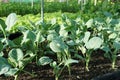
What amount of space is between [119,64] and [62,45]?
2.95 feet

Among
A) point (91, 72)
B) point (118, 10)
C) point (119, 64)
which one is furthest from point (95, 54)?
point (118, 10)

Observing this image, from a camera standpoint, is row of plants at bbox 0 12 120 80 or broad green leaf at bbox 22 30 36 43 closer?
row of plants at bbox 0 12 120 80

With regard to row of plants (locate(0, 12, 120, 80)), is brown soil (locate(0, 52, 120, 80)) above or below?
below

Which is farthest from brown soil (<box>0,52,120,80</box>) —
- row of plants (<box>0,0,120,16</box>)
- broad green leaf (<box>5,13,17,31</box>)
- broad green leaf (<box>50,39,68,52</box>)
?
row of plants (<box>0,0,120,16</box>)

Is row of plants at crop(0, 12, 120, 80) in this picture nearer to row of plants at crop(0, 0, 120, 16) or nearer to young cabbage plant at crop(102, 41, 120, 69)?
young cabbage plant at crop(102, 41, 120, 69)

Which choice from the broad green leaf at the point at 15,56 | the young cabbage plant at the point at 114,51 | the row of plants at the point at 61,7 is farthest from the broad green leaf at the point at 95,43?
the row of plants at the point at 61,7

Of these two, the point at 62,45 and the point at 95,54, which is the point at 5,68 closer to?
the point at 62,45

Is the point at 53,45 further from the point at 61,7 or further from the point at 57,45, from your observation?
the point at 61,7

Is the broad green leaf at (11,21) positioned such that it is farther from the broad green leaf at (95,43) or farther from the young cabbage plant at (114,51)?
the young cabbage plant at (114,51)

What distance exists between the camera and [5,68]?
2.41 m

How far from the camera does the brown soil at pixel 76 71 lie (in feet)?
9.89

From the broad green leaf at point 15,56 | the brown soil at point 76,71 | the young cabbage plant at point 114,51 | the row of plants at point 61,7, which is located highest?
the broad green leaf at point 15,56

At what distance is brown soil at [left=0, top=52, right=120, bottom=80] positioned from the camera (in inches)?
119

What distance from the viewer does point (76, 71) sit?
10.5 feet
